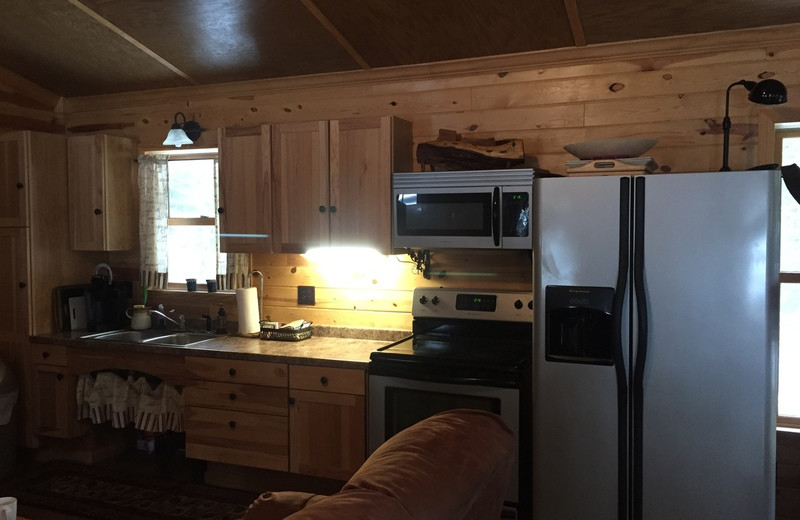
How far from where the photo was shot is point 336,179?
3.43 meters

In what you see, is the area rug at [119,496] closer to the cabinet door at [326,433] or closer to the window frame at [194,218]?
the cabinet door at [326,433]

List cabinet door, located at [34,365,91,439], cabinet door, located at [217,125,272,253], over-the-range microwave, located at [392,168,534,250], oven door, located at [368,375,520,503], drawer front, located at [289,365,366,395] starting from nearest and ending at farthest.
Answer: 1. oven door, located at [368,375,520,503]
2. over-the-range microwave, located at [392,168,534,250]
3. drawer front, located at [289,365,366,395]
4. cabinet door, located at [217,125,272,253]
5. cabinet door, located at [34,365,91,439]

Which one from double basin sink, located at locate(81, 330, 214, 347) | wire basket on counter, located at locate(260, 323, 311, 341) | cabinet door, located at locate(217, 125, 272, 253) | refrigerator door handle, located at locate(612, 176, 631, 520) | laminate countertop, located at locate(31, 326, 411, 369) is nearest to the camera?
refrigerator door handle, located at locate(612, 176, 631, 520)

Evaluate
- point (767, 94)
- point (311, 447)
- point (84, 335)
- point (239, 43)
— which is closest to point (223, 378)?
point (311, 447)

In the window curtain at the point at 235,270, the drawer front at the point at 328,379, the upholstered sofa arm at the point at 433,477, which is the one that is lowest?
the drawer front at the point at 328,379

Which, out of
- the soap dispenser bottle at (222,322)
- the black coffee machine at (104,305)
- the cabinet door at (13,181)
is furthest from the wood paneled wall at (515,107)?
the black coffee machine at (104,305)

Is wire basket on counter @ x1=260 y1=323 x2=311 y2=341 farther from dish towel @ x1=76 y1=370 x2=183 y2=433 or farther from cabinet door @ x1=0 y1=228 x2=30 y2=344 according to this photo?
cabinet door @ x1=0 y1=228 x2=30 y2=344

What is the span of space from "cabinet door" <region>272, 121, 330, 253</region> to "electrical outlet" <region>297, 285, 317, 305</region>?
38cm

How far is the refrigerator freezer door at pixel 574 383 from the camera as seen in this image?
2.55 metres

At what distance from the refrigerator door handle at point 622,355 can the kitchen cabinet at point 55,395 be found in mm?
3169

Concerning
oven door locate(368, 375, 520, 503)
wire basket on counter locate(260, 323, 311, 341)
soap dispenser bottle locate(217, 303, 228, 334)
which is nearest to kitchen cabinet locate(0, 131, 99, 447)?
soap dispenser bottle locate(217, 303, 228, 334)

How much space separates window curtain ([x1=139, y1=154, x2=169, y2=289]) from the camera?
4.28m

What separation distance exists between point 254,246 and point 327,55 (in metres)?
1.12

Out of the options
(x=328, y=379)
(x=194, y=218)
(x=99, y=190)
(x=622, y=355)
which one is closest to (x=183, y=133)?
(x=194, y=218)
